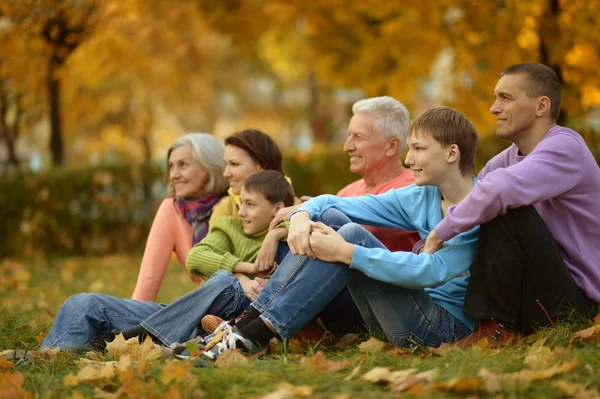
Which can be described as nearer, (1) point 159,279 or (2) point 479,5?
(1) point 159,279

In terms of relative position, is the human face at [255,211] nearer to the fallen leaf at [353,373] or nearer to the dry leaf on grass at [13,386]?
the fallen leaf at [353,373]

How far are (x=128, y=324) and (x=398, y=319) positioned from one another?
164 cm

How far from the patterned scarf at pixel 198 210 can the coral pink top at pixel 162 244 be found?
0.07m

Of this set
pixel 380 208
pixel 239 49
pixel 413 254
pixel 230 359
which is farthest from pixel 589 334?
pixel 239 49

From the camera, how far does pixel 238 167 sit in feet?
15.8

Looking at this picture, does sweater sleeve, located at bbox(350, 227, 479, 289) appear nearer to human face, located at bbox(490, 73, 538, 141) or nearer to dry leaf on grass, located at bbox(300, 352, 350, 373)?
dry leaf on grass, located at bbox(300, 352, 350, 373)

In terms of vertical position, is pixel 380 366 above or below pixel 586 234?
below

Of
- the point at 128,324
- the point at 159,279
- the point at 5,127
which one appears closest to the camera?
the point at 128,324

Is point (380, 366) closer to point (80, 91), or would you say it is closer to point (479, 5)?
point (479, 5)

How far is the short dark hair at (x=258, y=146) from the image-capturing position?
4836 millimetres

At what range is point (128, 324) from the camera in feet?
14.4

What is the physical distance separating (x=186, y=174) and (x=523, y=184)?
2.39 metres

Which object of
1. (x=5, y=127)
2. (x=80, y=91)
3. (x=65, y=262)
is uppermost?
(x=80, y=91)

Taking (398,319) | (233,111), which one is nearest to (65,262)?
(398,319)
